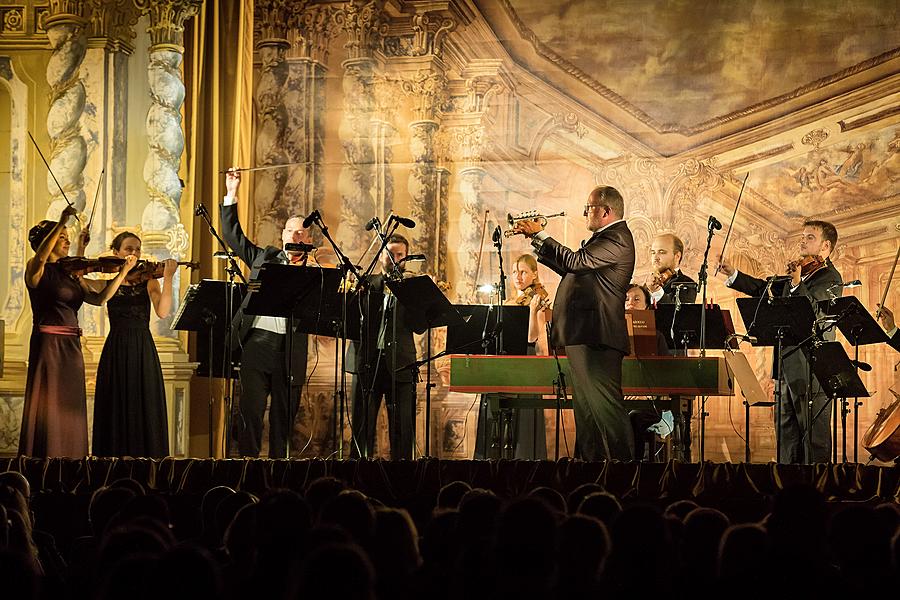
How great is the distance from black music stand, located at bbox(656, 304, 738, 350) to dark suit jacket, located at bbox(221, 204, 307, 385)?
2.43m

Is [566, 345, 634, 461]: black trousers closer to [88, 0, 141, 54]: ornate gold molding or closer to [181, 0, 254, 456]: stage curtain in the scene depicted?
[181, 0, 254, 456]: stage curtain

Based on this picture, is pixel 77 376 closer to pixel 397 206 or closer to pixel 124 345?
pixel 124 345

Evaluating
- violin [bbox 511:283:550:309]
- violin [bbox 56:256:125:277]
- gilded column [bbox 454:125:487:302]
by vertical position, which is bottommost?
violin [bbox 511:283:550:309]

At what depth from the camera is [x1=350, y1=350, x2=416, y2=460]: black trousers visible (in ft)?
23.1

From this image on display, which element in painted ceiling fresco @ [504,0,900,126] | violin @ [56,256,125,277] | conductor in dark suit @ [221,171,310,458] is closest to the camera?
violin @ [56,256,125,277]

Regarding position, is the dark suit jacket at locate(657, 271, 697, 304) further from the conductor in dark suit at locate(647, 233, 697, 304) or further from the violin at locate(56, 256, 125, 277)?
the violin at locate(56, 256, 125, 277)

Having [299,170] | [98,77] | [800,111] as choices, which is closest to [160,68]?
[98,77]

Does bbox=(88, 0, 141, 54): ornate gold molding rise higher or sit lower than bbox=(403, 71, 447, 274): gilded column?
higher

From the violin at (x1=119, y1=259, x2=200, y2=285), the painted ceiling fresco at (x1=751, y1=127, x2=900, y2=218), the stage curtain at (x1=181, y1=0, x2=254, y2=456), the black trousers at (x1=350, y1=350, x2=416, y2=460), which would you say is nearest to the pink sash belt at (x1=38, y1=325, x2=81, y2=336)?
the violin at (x1=119, y1=259, x2=200, y2=285)

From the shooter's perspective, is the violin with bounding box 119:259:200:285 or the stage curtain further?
the stage curtain

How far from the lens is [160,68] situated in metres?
8.29

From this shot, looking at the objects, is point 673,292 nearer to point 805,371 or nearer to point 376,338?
point 805,371

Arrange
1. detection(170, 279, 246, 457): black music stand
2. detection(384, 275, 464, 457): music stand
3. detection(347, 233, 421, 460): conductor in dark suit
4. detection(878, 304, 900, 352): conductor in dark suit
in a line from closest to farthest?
1. detection(384, 275, 464, 457): music stand
2. detection(170, 279, 246, 457): black music stand
3. detection(347, 233, 421, 460): conductor in dark suit
4. detection(878, 304, 900, 352): conductor in dark suit

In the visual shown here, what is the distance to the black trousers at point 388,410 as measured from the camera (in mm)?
7027
